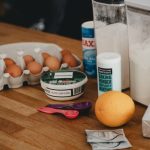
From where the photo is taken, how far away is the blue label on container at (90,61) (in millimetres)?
1573

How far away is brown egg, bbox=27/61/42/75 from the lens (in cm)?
153

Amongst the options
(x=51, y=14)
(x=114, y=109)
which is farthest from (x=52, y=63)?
(x=51, y=14)

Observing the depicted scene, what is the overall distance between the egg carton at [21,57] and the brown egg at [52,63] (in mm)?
16

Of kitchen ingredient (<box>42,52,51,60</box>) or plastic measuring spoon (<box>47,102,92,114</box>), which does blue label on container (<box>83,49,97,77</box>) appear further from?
plastic measuring spoon (<box>47,102,92,114</box>)

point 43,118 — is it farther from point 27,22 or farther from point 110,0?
point 27,22

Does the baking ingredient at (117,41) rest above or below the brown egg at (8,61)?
above

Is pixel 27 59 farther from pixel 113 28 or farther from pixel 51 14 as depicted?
pixel 51 14

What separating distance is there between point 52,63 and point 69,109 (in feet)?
0.95

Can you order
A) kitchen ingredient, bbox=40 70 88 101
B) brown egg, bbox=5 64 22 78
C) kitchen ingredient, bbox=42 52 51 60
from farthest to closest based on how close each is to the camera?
kitchen ingredient, bbox=42 52 51 60 → brown egg, bbox=5 64 22 78 → kitchen ingredient, bbox=40 70 88 101

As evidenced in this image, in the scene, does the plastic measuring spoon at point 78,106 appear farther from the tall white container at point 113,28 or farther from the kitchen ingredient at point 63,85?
the tall white container at point 113,28

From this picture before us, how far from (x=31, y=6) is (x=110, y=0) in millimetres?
1908

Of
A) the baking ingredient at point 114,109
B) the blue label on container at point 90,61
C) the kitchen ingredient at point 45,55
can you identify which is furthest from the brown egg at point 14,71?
the baking ingredient at point 114,109

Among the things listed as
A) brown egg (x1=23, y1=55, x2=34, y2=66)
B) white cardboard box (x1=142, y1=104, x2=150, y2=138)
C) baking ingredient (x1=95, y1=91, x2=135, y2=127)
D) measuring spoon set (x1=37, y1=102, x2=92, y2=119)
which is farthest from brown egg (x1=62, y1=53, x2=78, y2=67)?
white cardboard box (x1=142, y1=104, x2=150, y2=138)

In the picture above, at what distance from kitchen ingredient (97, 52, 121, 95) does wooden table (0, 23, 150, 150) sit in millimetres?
92
